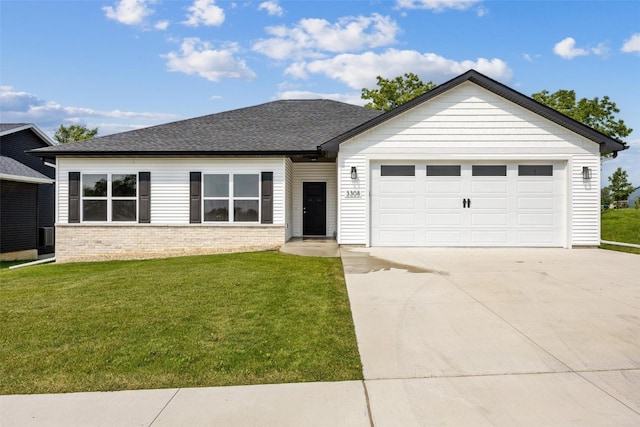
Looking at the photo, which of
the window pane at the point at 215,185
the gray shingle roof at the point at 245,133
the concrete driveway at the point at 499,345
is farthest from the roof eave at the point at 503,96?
the concrete driveway at the point at 499,345

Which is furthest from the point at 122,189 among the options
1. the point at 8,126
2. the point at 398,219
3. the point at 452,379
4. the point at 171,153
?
the point at 452,379

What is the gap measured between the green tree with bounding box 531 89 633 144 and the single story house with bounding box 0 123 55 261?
105ft

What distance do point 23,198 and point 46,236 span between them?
2300 millimetres

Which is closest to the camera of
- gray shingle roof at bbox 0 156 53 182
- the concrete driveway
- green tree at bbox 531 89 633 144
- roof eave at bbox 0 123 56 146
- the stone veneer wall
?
the concrete driveway

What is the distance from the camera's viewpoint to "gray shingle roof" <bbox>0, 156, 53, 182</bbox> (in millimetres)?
17281

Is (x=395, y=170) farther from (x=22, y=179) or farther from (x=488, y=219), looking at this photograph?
(x=22, y=179)

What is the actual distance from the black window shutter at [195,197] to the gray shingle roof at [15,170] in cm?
902

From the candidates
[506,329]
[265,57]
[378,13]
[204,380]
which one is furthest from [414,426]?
[265,57]

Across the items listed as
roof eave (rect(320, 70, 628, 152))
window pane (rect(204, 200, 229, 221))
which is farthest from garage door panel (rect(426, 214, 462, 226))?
window pane (rect(204, 200, 229, 221))

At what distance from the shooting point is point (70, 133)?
35969 millimetres

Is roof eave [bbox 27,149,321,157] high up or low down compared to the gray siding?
up

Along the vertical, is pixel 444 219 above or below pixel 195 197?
below

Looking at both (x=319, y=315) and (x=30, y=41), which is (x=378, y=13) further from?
(x=319, y=315)

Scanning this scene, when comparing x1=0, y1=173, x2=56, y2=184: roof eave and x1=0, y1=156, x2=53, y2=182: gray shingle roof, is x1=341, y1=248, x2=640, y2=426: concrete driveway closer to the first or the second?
x1=0, y1=173, x2=56, y2=184: roof eave
